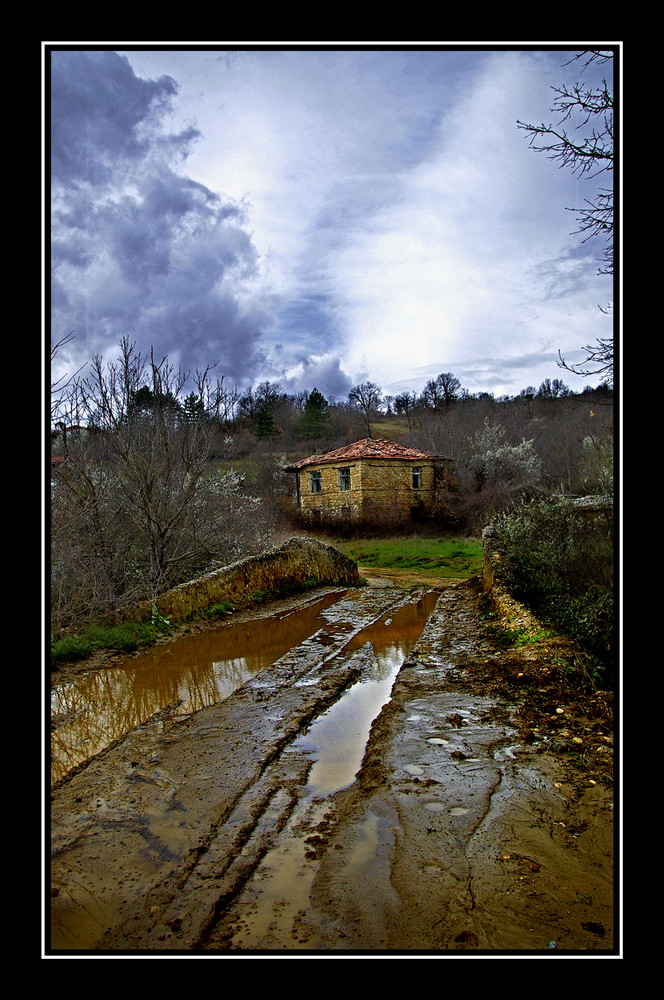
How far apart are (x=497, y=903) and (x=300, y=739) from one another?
266 cm

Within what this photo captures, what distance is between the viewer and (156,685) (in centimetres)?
718

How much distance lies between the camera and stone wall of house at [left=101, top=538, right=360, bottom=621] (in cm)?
1059

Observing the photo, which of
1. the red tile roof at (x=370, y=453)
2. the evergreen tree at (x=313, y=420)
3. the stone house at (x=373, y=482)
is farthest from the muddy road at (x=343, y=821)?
the evergreen tree at (x=313, y=420)

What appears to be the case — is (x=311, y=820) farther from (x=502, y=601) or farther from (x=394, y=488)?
(x=394, y=488)

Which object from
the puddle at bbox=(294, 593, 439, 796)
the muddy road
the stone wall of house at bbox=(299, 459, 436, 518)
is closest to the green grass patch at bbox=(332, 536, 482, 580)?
Answer: the stone wall of house at bbox=(299, 459, 436, 518)

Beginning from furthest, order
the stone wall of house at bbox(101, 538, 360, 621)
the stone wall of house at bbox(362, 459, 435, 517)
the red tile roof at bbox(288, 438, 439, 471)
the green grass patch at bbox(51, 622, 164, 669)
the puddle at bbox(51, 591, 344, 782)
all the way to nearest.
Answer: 1. the red tile roof at bbox(288, 438, 439, 471)
2. the stone wall of house at bbox(362, 459, 435, 517)
3. the stone wall of house at bbox(101, 538, 360, 621)
4. the green grass patch at bbox(51, 622, 164, 669)
5. the puddle at bbox(51, 591, 344, 782)

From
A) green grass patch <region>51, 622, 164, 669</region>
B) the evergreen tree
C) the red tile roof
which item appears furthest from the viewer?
the evergreen tree

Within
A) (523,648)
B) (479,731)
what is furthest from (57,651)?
(523,648)

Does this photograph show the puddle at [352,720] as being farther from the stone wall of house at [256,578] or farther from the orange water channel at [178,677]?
the stone wall of house at [256,578]

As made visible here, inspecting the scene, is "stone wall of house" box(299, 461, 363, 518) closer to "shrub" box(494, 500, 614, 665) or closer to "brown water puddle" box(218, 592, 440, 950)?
"shrub" box(494, 500, 614, 665)

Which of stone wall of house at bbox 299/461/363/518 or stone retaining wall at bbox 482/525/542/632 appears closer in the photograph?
stone retaining wall at bbox 482/525/542/632

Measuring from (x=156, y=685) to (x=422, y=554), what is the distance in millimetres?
17828

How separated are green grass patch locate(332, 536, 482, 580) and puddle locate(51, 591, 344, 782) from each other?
10408 mm
